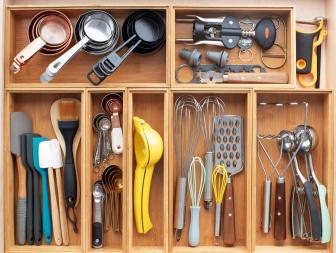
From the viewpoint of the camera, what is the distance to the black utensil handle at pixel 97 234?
172 centimetres

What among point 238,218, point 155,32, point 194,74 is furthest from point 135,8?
point 238,218

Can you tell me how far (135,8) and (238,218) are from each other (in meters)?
0.80

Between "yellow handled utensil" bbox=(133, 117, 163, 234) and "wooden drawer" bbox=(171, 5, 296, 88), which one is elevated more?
"wooden drawer" bbox=(171, 5, 296, 88)

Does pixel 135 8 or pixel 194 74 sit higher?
pixel 135 8

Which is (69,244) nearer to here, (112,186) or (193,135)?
(112,186)

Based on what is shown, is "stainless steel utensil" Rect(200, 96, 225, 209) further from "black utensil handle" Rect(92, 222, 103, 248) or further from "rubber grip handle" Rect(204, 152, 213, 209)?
"black utensil handle" Rect(92, 222, 103, 248)

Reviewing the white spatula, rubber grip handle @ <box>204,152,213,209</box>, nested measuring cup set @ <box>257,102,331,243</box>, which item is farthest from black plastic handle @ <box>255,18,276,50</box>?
the white spatula

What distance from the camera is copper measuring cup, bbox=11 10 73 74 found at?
5.60 feet

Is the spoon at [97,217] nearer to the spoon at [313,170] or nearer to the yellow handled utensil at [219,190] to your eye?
the yellow handled utensil at [219,190]

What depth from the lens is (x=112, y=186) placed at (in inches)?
68.6

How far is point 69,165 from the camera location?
1.72 metres

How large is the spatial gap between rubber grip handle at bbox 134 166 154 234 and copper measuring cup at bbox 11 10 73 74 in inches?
19.5

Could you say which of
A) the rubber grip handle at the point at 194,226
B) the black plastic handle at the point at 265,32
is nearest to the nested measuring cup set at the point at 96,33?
the black plastic handle at the point at 265,32

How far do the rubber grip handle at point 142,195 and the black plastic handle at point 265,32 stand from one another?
572mm
